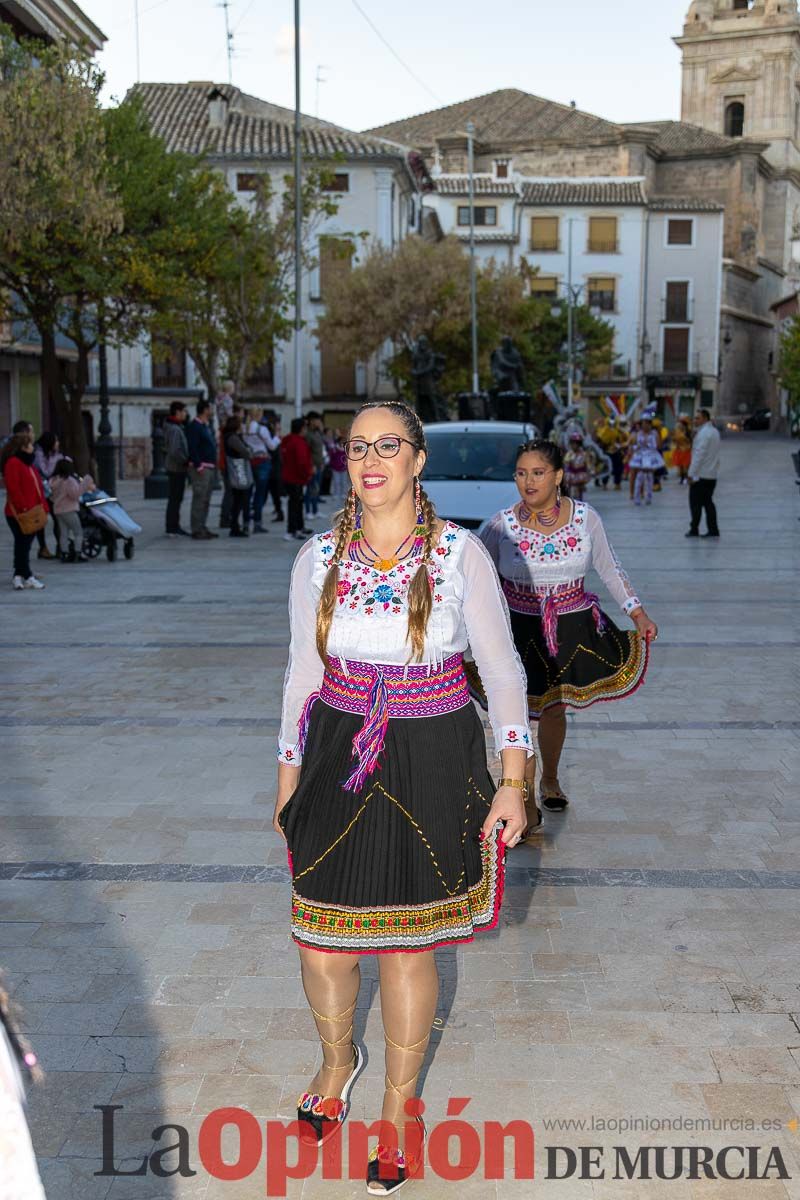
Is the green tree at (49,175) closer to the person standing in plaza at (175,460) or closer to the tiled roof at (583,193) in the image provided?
the person standing in plaza at (175,460)

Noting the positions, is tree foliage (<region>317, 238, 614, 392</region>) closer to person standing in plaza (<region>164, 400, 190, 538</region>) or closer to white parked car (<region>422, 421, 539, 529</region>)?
person standing in plaza (<region>164, 400, 190, 538</region>)

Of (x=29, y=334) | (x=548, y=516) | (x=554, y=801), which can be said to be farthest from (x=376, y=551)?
(x=29, y=334)

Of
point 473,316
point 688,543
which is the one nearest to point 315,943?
point 688,543

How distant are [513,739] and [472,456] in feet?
33.5

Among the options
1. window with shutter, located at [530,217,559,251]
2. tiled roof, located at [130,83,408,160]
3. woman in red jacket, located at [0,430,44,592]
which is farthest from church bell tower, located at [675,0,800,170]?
woman in red jacket, located at [0,430,44,592]

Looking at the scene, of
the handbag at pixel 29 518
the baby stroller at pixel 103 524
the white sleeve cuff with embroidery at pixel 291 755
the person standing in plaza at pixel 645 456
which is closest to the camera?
the white sleeve cuff with embroidery at pixel 291 755

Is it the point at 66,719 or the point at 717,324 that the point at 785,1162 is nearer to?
the point at 66,719

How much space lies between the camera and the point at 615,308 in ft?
225

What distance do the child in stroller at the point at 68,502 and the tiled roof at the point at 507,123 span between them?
64.5 metres

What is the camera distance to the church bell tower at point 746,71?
89312 mm

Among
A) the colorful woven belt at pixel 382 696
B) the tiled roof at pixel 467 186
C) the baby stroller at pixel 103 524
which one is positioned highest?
the tiled roof at pixel 467 186

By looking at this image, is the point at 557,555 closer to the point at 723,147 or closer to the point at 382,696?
the point at 382,696

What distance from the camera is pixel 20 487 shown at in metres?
12.7

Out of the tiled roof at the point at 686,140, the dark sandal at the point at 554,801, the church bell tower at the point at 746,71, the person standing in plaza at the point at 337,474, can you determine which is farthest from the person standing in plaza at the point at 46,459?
the church bell tower at the point at 746,71
